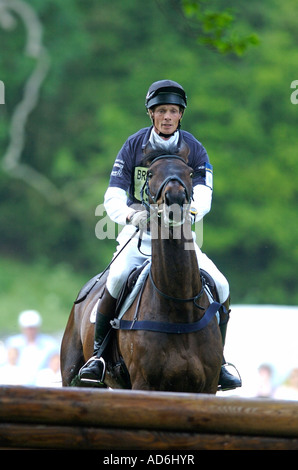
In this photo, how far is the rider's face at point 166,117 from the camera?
720cm

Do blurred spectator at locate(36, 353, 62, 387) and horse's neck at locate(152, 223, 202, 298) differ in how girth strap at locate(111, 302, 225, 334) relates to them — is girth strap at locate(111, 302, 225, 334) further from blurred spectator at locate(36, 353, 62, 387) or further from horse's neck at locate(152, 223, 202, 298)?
blurred spectator at locate(36, 353, 62, 387)

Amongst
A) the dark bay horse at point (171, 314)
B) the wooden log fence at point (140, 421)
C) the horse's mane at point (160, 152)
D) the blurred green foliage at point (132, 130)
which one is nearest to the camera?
the wooden log fence at point (140, 421)

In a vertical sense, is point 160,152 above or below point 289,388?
above

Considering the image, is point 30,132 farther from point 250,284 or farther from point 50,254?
point 250,284

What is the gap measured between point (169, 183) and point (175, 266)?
0.71 metres

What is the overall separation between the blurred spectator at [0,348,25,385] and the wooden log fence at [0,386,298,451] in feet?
25.4

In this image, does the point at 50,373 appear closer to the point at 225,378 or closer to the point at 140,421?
the point at 225,378

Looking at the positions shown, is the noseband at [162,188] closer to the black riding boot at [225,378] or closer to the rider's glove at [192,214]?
the rider's glove at [192,214]

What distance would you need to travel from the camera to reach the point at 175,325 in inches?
265

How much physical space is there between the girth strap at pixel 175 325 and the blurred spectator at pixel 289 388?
4.65 meters

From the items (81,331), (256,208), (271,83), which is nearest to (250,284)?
(256,208)

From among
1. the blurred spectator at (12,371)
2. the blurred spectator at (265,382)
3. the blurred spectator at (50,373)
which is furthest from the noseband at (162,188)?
the blurred spectator at (12,371)

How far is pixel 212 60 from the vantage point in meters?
29.6

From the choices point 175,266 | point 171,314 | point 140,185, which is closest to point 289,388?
point 140,185
